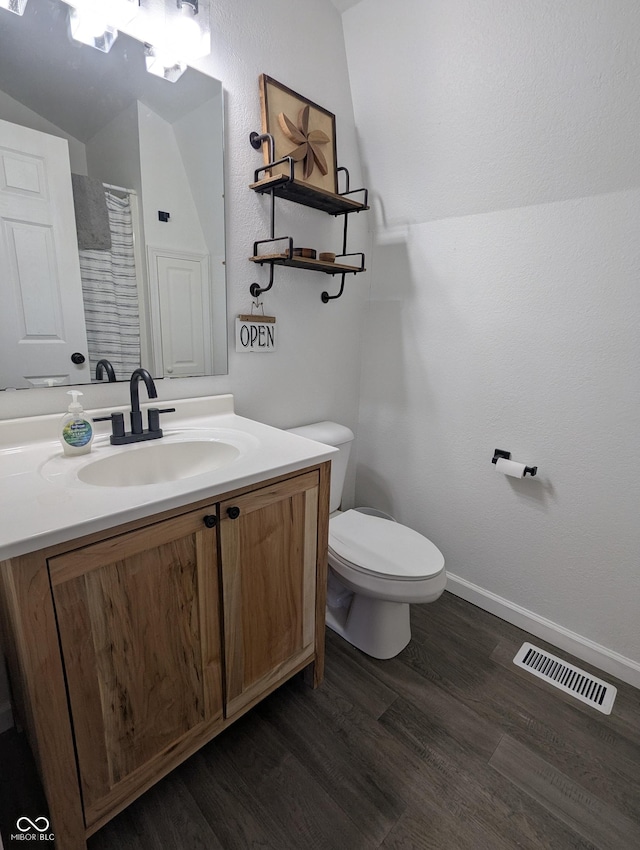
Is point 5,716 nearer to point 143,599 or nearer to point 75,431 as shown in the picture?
point 143,599

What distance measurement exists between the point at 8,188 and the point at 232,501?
3.17 feet

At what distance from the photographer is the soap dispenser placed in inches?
41.2

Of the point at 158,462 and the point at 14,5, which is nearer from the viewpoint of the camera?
the point at 14,5

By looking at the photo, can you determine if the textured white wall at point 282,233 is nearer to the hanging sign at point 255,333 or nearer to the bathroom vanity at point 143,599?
the hanging sign at point 255,333

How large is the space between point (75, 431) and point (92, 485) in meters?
0.20

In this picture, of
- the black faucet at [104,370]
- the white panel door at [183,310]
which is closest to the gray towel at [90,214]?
the white panel door at [183,310]

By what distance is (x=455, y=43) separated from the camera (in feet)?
4.81

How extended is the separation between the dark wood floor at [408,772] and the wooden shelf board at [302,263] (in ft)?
4.83

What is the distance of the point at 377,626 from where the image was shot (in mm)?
1522

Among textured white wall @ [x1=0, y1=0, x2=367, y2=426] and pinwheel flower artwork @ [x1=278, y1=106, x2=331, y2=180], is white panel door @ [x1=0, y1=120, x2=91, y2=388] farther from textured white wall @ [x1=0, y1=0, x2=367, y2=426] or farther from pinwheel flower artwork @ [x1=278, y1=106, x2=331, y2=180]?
pinwheel flower artwork @ [x1=278, y1=106, x2=331, y2=180]

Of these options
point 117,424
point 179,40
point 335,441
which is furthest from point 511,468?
point 179,40

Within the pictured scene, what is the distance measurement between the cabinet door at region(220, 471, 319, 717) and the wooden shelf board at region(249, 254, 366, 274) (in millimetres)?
785

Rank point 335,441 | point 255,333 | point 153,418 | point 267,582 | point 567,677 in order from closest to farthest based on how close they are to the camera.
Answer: point 267,582, point 153,418, point 567,677, point 255,333, point 335,441

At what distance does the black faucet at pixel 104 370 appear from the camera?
125 cm
